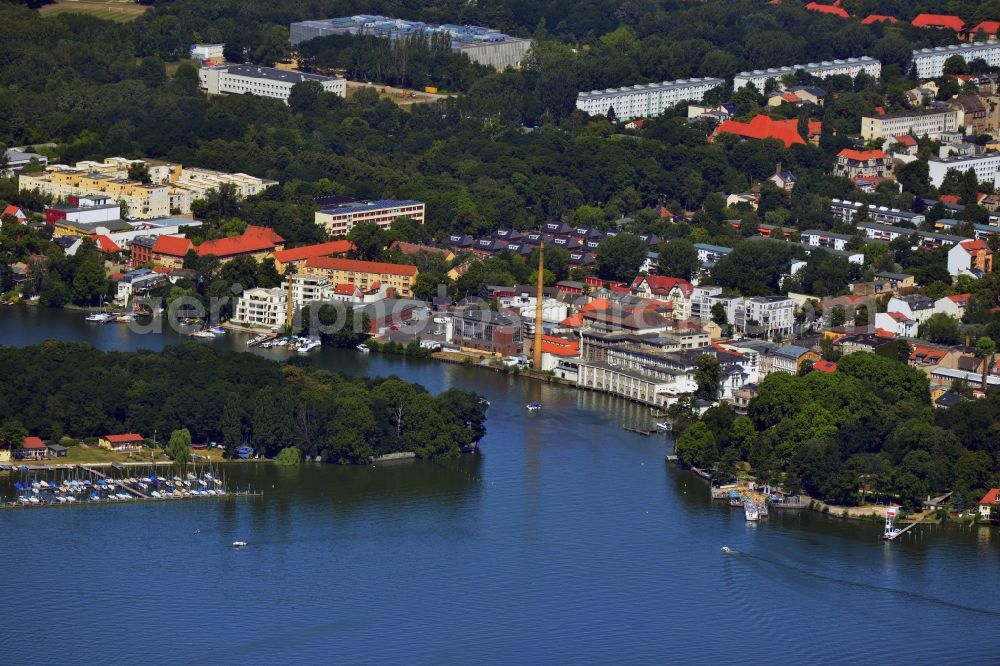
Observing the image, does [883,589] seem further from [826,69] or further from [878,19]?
[878,19]

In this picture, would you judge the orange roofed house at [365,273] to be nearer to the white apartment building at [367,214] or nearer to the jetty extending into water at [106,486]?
the white apartment building at [367,214]

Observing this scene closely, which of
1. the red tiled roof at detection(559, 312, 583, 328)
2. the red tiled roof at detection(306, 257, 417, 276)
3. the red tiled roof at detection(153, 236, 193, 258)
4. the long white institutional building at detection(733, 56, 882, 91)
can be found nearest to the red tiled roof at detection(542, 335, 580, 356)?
the red tiled roof at detection(559, 312, 583, 328)

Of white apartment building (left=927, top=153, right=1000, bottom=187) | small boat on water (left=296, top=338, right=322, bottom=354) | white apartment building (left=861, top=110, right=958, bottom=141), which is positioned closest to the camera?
small boat on water (left=296, top=338, right=322, bottom=354)

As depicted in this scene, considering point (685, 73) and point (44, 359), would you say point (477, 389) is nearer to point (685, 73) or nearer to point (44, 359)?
point (44, 359)

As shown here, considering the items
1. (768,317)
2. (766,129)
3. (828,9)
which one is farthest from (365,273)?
(828,9)

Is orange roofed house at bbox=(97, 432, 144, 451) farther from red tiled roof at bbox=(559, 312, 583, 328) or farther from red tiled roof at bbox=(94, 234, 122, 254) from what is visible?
red tiled roof at bbox=(94, 234, 122, 254)

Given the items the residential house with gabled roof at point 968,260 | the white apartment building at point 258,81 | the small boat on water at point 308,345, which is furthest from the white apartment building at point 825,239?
the white apartment building at point 258,81
